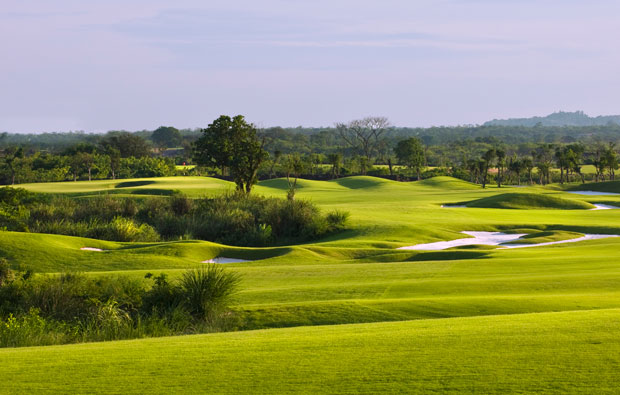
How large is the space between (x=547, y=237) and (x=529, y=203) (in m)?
20.6

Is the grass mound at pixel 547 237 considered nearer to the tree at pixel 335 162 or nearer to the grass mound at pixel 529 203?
the grass mound at pixel 529 203

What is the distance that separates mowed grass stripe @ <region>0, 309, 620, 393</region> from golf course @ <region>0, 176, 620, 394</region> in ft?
0.07

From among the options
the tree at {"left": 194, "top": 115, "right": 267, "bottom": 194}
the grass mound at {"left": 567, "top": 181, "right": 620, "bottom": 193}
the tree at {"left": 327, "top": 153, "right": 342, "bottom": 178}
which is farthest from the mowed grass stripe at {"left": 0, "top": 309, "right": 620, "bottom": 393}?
the tree at {"left": 327, "top": 153, "right": 342, "bottom": 178}

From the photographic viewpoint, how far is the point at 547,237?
32.4 meters

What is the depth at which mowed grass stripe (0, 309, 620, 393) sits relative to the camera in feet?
21.5

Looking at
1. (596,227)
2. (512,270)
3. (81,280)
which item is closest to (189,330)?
(81,280)

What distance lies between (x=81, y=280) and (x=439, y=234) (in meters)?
23.4

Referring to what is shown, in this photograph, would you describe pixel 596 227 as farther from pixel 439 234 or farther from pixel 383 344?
pixel 383 344

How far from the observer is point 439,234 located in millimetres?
35000

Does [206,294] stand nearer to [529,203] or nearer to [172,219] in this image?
[172,219]

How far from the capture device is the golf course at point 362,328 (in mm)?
6766

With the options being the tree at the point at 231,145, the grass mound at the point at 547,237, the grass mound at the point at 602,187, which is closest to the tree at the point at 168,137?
the grass mound at the point at 602,187

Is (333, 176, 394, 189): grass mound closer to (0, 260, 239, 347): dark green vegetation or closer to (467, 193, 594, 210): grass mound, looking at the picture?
(467, 193, 594, 210): grass mound

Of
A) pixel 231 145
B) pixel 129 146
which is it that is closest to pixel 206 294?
pixel 231 145
